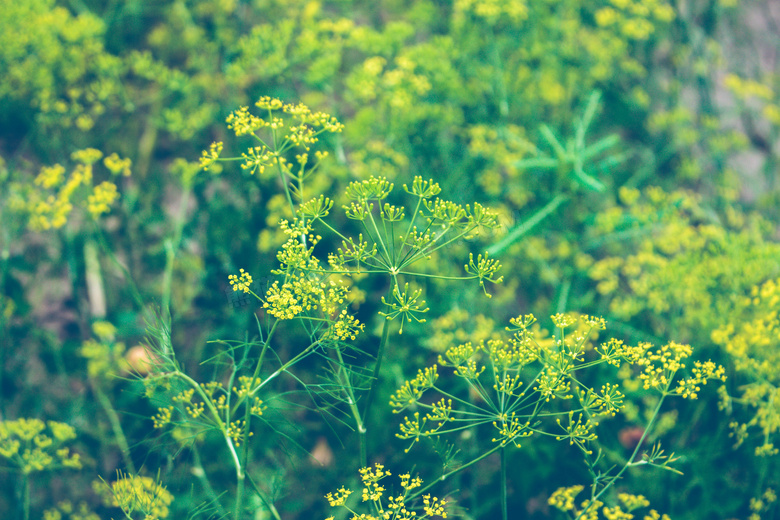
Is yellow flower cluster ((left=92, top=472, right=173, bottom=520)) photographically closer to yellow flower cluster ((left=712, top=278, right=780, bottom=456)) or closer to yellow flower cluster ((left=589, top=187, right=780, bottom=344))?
yellow flower cluster ((left=712, top=278, right=780, bottom=456))

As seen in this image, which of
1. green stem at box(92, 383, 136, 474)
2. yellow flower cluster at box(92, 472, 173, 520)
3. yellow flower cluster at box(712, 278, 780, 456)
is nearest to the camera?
yellow flower cluster at box(92, 472, 173, 520)

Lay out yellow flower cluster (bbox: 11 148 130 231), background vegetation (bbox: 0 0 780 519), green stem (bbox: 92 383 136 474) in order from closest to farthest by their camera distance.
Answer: yellow flower cluster (bbox: 11 148 130 231) → background vegetation (bbox: 0 0 780 519) → green stem (bbox: 92 383 136 474)

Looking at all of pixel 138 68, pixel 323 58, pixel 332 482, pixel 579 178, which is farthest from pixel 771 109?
pixel 138 68

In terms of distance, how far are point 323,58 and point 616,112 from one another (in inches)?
81.6

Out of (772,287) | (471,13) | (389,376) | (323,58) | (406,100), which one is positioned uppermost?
(471,13)

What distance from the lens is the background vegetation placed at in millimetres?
2408

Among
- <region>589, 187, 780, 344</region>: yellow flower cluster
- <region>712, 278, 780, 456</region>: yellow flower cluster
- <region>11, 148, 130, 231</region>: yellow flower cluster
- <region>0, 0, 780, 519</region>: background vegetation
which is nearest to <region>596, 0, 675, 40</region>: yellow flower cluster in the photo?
<region>0, 0, 780, 519</region>: background vegetation

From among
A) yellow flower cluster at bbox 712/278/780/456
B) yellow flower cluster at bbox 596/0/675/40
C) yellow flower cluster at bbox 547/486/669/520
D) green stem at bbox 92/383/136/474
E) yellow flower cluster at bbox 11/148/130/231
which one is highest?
yellow flower cluster at bbox 596/0/675/40

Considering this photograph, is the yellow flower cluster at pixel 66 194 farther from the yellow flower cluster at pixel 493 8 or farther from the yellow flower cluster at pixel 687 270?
the yellow flower cluster at pixel 687 270

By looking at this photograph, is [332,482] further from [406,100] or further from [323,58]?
[323,58]

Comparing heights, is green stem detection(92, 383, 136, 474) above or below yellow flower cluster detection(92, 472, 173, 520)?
below

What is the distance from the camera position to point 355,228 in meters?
3.23

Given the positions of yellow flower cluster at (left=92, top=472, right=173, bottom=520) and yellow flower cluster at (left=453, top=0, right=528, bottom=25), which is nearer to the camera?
yellow flower cluster at (left=92, top=472, right=173, bottom=520)

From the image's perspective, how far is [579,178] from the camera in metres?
2.36
